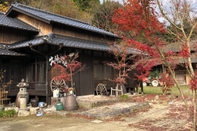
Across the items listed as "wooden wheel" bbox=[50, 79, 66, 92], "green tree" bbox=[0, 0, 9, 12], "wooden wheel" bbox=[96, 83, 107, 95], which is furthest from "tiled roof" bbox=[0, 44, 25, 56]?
"green tree" bbox=[0, 0, 9, 12]

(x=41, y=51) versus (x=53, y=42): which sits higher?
(x=53, y=42)

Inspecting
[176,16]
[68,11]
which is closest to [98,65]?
[176,16]

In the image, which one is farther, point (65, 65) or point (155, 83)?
point (155, 83)

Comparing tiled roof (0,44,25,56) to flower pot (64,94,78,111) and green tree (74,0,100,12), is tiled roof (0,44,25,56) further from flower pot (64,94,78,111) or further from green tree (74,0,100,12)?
green tree (74,0,100,12)

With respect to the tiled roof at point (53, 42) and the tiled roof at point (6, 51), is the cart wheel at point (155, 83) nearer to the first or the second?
the tiled roof at point (53, 42)

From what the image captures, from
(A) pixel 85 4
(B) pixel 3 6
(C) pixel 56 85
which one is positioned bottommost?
(C) pixel 56 85

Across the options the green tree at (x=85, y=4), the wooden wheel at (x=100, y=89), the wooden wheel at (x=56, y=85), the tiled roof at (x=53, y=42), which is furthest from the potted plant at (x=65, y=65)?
the green tree at (x=85, y=4)

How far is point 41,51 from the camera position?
10320 millimetres

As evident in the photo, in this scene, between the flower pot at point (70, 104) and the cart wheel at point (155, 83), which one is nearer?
the flower pot at point (70, 104)

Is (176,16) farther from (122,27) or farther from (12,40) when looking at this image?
(12,40)

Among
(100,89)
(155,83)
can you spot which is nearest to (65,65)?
(100,89)

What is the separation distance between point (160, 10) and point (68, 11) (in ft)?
88.2

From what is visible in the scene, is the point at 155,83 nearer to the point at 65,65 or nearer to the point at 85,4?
the point at 65,65

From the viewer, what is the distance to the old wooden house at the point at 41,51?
10.3 m
